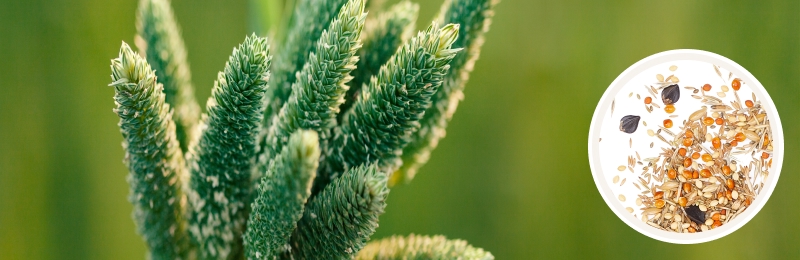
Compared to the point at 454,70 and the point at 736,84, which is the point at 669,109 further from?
Result: the point at 454,70

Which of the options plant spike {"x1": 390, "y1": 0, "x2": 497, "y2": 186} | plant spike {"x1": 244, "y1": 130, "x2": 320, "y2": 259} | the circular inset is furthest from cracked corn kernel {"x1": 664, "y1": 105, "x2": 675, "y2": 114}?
plant spike {"x1": 244, "y1": 130, "x2": 320, "y2": 259}

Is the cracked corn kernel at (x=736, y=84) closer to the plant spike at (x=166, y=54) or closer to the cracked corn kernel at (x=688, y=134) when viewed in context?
the cracked corn kernel at (x=688, y=134)

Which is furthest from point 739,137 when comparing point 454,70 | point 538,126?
point 454,70

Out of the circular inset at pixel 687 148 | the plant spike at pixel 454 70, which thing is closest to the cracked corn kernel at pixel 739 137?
the circular inset at pixel 687 148

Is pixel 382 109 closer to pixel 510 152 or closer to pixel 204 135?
pixel 204 135

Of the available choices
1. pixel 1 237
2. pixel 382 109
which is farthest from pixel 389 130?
pixel 1 237

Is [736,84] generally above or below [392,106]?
above
